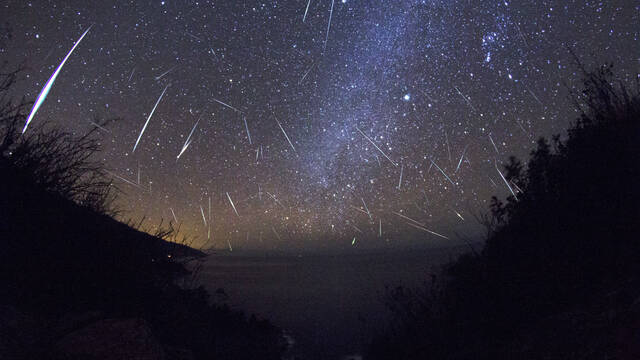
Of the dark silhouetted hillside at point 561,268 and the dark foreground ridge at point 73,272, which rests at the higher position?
the dark silhouetted hillside at point 561,268

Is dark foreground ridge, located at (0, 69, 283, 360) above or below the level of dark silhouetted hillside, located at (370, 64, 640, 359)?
below

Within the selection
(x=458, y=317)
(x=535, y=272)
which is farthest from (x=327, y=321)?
(x=535, y=272)

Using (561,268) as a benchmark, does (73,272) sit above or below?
below

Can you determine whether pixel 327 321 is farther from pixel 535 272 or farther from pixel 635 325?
pixel 635 325
